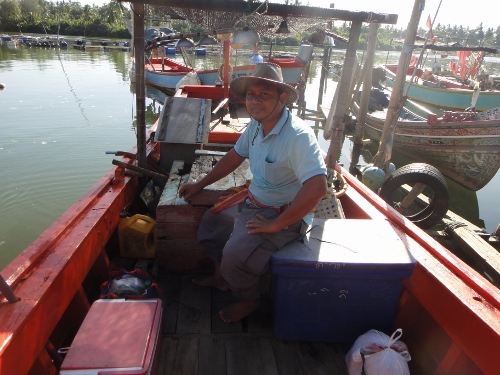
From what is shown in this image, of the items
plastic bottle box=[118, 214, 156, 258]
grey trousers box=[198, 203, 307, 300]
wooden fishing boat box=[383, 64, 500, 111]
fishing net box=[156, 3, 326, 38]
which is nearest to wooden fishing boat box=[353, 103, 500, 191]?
wooden fishing boat box=[383, 64, 500, 111]

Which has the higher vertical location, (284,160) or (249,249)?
(284,160)

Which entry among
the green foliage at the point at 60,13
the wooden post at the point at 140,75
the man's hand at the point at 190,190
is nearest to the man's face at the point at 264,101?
the man's hand at the point at 190,190

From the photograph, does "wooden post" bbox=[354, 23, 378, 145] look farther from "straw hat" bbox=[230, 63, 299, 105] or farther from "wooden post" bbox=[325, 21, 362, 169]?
"straw hat" bbox=[230, 63, 299, 105]

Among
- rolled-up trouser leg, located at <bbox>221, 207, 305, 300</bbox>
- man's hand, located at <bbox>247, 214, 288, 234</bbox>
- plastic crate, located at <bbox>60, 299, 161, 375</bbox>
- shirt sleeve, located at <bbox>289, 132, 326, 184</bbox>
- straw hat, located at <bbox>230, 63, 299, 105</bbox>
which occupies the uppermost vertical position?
straw hat, located at <bbox>230, 63, 299, 105</bbox>

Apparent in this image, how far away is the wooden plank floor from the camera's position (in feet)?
6.97

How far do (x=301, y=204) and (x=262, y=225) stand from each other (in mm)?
263

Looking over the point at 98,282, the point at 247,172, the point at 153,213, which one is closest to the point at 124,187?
the point at 153,213

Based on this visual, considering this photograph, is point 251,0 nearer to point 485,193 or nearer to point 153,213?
point 153,213

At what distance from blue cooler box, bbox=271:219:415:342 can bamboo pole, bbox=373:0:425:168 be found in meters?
4.78

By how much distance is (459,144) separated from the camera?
310 inches

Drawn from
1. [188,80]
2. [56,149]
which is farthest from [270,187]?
[188,80]

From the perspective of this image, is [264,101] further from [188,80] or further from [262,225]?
[188,80]

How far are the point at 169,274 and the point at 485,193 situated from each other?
8.53 metres

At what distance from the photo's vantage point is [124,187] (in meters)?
3.27
